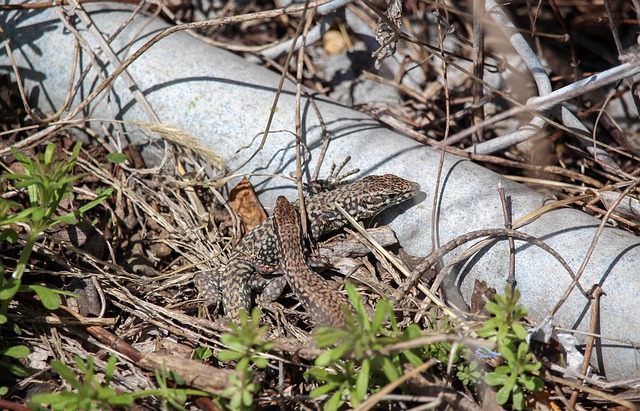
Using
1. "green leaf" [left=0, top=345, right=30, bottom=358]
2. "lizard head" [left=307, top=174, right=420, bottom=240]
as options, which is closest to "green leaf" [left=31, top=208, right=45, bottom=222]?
"green leaf" [left=0, top=345, right=30, bottom=358]

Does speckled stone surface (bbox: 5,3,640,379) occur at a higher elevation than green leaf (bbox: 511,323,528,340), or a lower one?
higher

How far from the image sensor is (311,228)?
4.40 m

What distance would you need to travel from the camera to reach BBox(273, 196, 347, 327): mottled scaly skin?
3.68 meters

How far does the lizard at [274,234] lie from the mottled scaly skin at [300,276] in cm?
14

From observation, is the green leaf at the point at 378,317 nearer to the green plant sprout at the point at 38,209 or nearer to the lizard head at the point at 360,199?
the lizard head at the point at 360,199

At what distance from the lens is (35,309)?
350 centimetres

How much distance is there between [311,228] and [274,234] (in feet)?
1.04

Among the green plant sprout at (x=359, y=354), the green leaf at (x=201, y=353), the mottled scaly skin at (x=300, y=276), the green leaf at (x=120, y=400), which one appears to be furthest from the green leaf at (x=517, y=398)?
the green leaf at (x=120, y=400)

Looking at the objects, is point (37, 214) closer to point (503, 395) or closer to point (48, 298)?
point (48, 298)

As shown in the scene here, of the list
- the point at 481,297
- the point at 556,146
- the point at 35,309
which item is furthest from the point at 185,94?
the point at 556,146

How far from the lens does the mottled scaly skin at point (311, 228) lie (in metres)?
4.05

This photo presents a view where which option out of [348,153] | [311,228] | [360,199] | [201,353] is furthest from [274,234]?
[201,353]

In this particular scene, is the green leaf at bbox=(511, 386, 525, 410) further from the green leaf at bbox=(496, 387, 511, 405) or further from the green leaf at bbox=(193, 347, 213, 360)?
the green leaf at bbox=(193, 347, 213, 360)

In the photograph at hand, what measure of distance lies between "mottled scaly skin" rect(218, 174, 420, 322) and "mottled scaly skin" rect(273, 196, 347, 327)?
14 cm
